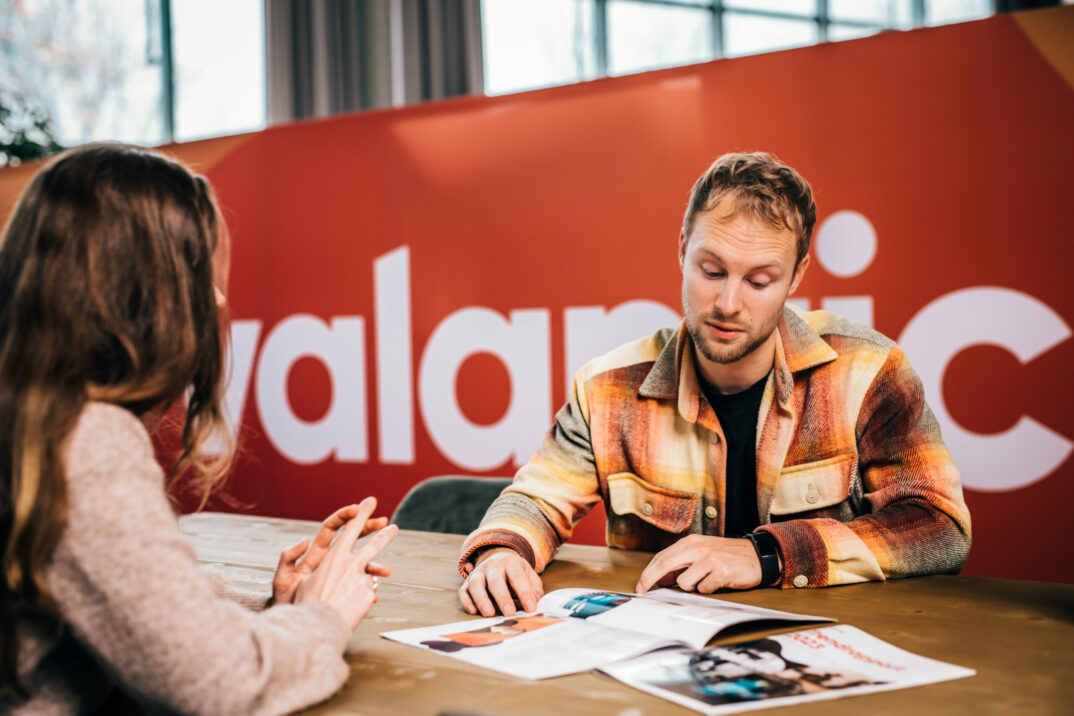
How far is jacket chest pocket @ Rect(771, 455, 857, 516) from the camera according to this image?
5.31 ft

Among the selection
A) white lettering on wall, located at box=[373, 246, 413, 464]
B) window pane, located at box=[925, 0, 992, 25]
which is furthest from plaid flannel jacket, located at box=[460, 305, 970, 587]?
window pane, located at box=[925, 0, 992, 25]

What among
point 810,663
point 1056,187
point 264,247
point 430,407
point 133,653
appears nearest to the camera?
point 133,653

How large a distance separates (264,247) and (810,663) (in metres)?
3.06

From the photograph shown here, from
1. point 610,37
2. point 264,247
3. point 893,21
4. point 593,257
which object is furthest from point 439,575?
point 893,21

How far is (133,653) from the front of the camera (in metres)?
0.79

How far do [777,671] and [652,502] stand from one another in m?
0.77

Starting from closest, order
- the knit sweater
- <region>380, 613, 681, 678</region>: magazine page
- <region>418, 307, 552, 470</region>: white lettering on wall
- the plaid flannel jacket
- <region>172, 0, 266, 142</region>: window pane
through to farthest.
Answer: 1. the knit sweater
2. <region>380, 613, 681, 678</region>: magazine page
3. the plaid flannel jacket
4. <region>418, 307, 552, 470</region>: white lettering on wall
5. <region>172, 0, 266, 142</region>: window pane

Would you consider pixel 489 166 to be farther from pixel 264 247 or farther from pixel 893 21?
pixel 893 21

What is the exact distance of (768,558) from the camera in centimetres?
134

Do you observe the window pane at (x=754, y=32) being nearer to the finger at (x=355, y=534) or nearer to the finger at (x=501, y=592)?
the finger at (x=501, y=592)

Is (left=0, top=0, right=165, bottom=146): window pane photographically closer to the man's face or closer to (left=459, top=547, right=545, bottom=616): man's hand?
the man's face

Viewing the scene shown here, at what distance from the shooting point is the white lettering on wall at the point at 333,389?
3.36 m

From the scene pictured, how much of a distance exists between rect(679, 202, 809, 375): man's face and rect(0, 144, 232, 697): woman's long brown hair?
0.98 m

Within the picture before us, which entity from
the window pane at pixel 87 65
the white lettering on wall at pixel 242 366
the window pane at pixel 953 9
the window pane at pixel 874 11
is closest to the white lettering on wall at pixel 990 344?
the white lettering on wall at pixel 242 366
